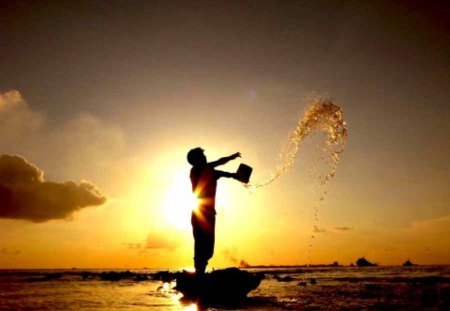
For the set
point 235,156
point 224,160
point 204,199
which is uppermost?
point 235,156

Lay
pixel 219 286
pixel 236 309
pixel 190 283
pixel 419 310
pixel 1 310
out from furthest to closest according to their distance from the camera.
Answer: pixel 190 283, pixel 219 286, pixel 1 310, pixel 419 310, pixel 236 309

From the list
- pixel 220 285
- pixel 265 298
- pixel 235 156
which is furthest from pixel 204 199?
pixel 265 298

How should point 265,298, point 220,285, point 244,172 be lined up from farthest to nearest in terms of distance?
point 265,298 < point 244,172 < point 220,285

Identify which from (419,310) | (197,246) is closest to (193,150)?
(197,246)

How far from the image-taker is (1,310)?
11.9m

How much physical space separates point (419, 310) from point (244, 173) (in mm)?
6597

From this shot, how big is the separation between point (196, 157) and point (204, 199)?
1.52 m

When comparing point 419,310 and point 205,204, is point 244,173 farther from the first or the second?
point 419,310

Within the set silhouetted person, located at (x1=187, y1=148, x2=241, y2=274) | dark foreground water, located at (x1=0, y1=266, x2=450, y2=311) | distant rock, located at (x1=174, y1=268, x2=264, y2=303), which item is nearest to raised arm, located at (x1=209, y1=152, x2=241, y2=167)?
silhouetted person, located at (x1=187, y1=148, x2=241, y2=274)

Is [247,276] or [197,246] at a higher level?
[197,246]

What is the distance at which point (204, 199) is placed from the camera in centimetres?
1427

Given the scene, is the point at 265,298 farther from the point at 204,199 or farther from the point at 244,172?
the point at 244,172

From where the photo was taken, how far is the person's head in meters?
14.2

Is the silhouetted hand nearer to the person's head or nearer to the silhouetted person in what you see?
the silhouetted person
